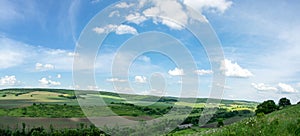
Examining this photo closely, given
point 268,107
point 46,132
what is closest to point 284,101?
point 268,107

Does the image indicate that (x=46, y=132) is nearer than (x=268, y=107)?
No

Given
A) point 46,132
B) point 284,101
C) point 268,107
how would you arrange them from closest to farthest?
point 268,107 < point 284,101 < point 46,132

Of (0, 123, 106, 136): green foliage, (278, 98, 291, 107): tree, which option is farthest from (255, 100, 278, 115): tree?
(0, 123, 106, 136): green foliage

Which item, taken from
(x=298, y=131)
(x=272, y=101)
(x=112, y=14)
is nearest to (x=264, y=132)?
(x=298, y=131)

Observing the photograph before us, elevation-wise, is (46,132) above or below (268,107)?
below

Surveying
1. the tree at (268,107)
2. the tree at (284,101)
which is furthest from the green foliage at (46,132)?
the tree at (268,107)

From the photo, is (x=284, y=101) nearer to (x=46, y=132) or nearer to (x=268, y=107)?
(x=268, y=107)

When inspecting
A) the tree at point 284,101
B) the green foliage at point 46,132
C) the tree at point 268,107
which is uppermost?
the tree at point 284,101

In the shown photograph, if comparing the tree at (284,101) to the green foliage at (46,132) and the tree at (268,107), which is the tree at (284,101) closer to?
the tree at (268,107)

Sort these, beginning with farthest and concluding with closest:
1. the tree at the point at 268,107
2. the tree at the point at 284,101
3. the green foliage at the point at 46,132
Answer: the green foliage at the point at 46,132, the tree at the point at 284,101, the tree at the point at 268,107

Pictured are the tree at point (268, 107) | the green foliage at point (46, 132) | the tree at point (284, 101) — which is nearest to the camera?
the tree at point (268, 107)

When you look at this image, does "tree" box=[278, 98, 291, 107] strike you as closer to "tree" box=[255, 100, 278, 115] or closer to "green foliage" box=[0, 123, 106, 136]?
"tree" box=[255, 100, 278, 115]

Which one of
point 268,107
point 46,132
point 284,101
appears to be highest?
point 284,101

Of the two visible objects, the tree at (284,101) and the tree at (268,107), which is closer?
the tree at (268,107)
